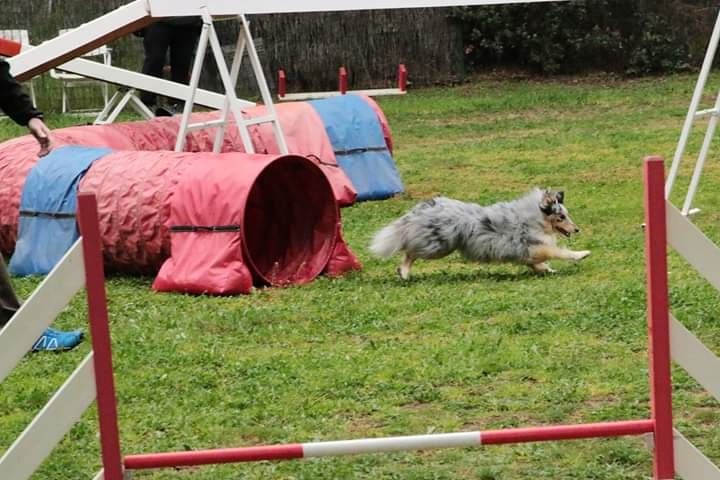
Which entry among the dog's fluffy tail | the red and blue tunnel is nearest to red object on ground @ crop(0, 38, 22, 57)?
the red and blue tunnel

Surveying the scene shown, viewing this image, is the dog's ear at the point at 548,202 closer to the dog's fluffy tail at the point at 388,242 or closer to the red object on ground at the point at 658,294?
the dog's fluffy tail at the point at 388,242

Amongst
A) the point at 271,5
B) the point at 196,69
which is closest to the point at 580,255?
the point at 271,5

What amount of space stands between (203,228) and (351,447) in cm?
421

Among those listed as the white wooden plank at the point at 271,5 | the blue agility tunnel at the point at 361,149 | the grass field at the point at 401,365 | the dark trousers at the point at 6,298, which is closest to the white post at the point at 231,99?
the white wooden plank at the point at 271,5

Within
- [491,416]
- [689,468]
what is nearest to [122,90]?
[491,416]

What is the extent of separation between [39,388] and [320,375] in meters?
1.19

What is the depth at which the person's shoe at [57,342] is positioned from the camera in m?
6.23

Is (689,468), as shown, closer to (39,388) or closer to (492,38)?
(39,388)

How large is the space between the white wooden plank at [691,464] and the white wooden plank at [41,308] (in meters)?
1.73

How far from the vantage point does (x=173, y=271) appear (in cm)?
771

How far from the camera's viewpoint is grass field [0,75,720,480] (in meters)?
4.56

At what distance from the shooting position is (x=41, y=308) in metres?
3.51

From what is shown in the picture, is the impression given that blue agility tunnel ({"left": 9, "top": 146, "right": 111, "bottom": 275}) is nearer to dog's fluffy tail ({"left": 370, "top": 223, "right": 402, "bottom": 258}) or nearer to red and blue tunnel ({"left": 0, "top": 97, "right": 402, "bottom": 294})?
red and blue tunnel ({"left": 0, "top": 97, "right": 402, "bottom": 294})

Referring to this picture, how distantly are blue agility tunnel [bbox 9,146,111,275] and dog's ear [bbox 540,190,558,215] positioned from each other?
2901 millimetres
